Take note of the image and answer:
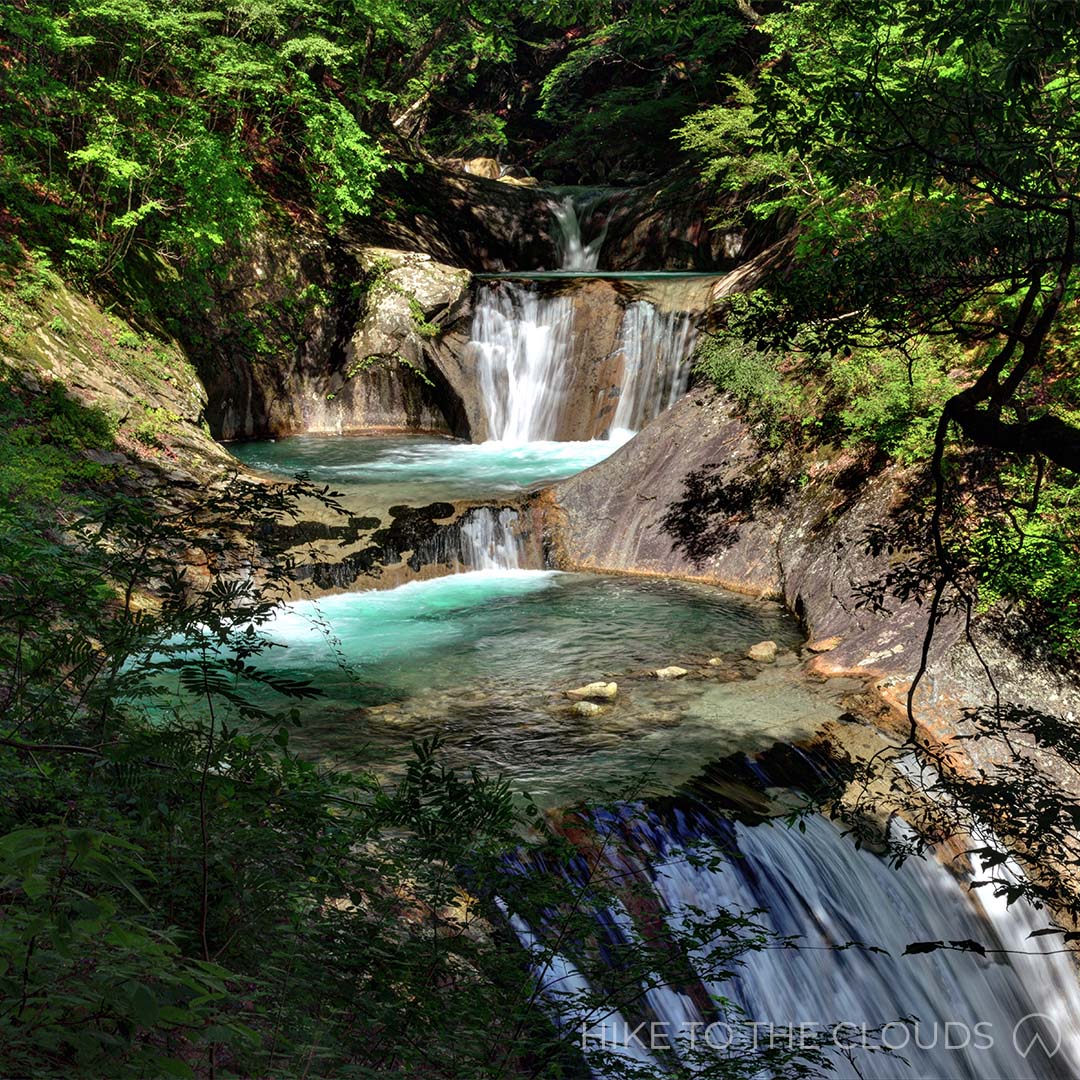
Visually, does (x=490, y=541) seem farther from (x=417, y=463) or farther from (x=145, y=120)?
(x=145, y=120)

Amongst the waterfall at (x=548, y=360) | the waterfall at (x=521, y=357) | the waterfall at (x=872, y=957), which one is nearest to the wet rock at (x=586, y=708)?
the waterfall at (x=872, y=957)

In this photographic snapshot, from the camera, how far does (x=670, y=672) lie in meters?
9.57

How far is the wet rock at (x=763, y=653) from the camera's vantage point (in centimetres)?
1002

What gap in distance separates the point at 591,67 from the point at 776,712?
3221cm

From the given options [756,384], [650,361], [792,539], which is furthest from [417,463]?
[792,539]

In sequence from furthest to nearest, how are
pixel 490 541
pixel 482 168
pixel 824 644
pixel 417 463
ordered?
1. pixel 482 168
2. pixel 417 463
3. pixel 490 541
4. pixel 824 644

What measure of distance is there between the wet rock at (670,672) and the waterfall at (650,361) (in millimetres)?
8574

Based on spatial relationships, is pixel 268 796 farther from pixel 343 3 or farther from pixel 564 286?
pixel 343 3

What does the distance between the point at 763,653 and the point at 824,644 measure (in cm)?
73

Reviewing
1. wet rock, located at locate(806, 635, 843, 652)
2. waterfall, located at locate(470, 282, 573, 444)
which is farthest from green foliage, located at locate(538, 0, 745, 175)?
wet rock, located at locate(806, 635, 843, 652)

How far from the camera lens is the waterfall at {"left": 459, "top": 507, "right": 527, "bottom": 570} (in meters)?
13.1

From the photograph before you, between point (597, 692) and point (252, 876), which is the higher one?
point (252, 876)

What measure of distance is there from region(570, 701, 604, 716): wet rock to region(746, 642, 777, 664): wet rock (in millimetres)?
2153

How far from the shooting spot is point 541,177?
117ft
